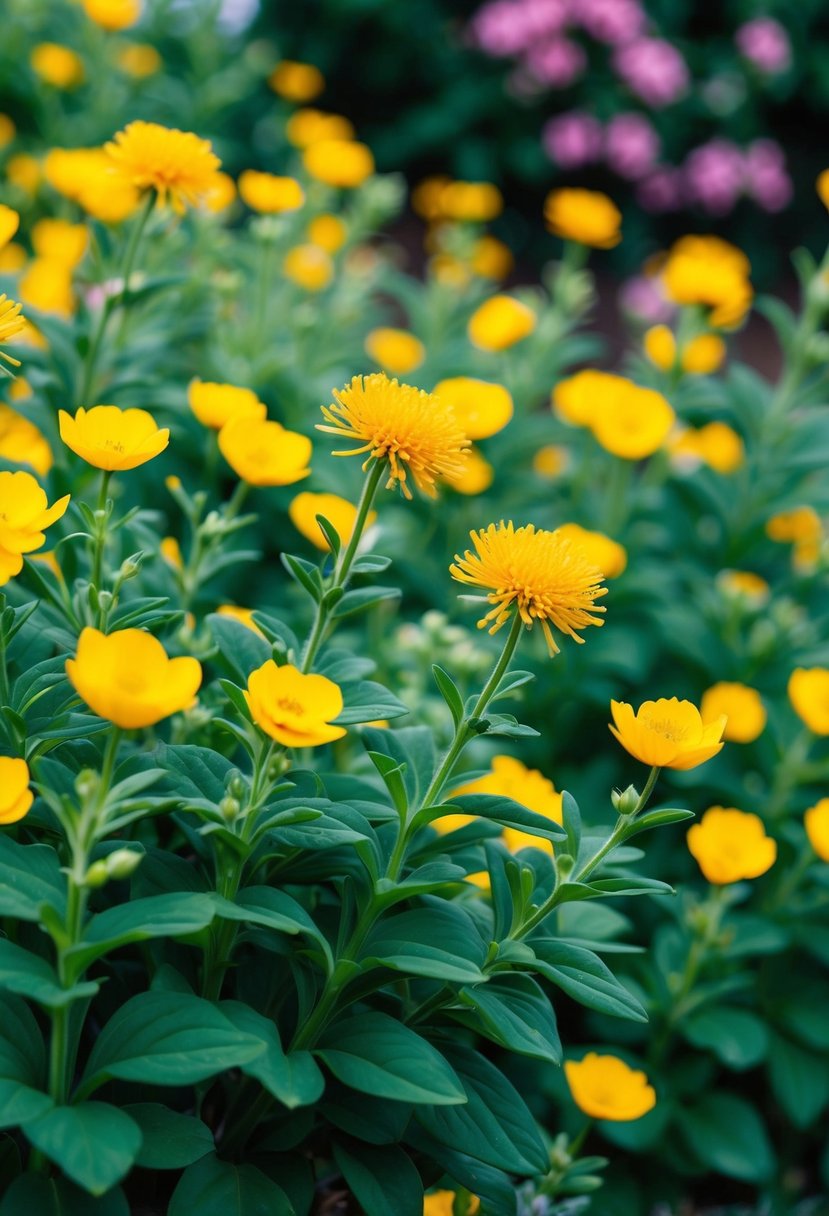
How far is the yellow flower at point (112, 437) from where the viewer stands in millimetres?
1215

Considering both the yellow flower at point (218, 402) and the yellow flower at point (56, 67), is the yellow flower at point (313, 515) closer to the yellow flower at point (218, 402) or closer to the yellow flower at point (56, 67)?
the yellow flower at point (218, 402)

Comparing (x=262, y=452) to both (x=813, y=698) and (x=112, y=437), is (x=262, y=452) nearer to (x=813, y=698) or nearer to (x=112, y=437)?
(x=112, y=437)

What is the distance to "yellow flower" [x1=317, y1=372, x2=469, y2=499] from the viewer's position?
1.18 metres

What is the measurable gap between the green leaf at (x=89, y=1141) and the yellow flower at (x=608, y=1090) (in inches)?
26.4

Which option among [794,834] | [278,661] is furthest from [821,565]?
[278,661]

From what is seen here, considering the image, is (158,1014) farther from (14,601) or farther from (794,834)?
(794,834)

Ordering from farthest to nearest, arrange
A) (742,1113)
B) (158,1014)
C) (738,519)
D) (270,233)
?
1. (738,519)
2. (270,233)
3. (742,1113)
4. (158,1014)

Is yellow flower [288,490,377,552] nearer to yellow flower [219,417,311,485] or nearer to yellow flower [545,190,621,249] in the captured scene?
yellow flower [219,417,311,485]

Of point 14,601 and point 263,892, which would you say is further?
point 14,601

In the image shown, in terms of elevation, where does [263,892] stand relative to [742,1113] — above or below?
above

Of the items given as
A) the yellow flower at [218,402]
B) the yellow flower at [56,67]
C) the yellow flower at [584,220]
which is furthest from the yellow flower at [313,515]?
the yellow flower at [56,67]

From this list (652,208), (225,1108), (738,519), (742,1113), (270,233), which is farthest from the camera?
(652,208)

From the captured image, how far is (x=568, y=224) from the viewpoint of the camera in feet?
9.04

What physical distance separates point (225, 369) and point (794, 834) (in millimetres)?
1354
